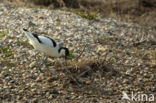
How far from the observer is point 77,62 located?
4715 mm

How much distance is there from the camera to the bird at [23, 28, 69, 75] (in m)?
4.61

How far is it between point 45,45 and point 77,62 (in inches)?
21.7

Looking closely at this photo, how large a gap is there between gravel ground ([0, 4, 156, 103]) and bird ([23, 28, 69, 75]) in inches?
7.4

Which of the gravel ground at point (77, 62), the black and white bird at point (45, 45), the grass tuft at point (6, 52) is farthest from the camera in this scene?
the grass tuft at point (6, 52)

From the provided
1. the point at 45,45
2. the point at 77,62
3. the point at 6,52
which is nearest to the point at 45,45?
the point at 45,45

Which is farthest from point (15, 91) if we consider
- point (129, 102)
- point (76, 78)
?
point (129, 102)

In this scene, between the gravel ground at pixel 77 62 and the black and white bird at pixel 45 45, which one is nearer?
the gravel ground at pixel 77 62

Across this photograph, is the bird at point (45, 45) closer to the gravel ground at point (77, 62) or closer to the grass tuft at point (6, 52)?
the gravel ground at point (77, 62)

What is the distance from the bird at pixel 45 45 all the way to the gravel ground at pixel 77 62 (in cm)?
19

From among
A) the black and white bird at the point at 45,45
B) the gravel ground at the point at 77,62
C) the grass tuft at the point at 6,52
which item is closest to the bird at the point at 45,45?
the black and white bird at the point at 45,45

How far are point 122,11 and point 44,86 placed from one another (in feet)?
17.5

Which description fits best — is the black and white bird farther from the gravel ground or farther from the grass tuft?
the grass tuft

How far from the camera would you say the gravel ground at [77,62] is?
4051 mm

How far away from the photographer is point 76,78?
433 centimetres
